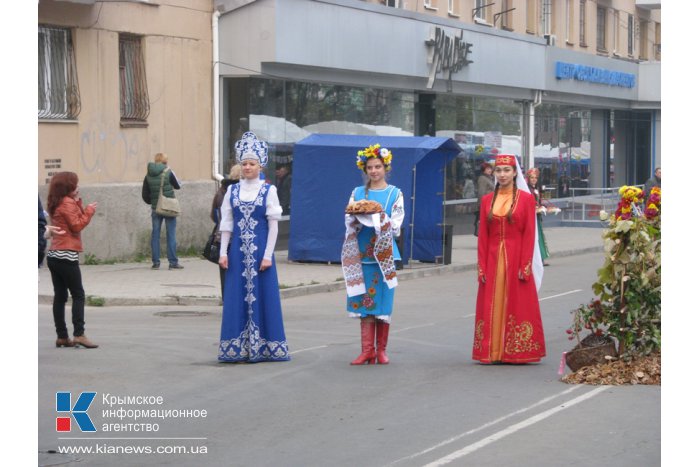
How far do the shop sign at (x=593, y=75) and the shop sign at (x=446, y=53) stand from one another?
7761 millimetres

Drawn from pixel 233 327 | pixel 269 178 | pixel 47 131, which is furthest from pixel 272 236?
pixel 269 178

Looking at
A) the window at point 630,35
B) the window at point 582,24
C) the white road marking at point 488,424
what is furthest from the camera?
the window at point 630,35

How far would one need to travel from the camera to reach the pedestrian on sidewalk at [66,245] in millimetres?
12141

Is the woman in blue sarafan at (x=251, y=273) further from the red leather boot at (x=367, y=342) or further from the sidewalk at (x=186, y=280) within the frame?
the sidewalk at (x=186, y=280)

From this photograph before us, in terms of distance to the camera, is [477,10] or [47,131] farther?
[477,10]

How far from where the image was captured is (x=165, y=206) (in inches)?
823

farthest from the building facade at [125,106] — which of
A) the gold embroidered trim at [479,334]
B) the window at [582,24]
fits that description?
the window at [582,24]

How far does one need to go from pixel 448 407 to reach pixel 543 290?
9.75m

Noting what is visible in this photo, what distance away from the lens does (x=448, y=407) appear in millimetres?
9500

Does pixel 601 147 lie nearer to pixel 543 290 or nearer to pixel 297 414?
pixel 543 290

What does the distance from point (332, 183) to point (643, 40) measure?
1270 inches

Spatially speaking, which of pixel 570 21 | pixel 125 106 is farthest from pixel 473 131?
pixel 125 106

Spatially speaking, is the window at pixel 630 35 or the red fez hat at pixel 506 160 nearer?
the red fez hat at pixel 506 160

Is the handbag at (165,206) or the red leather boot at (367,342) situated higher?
the handbag at (165,206)
